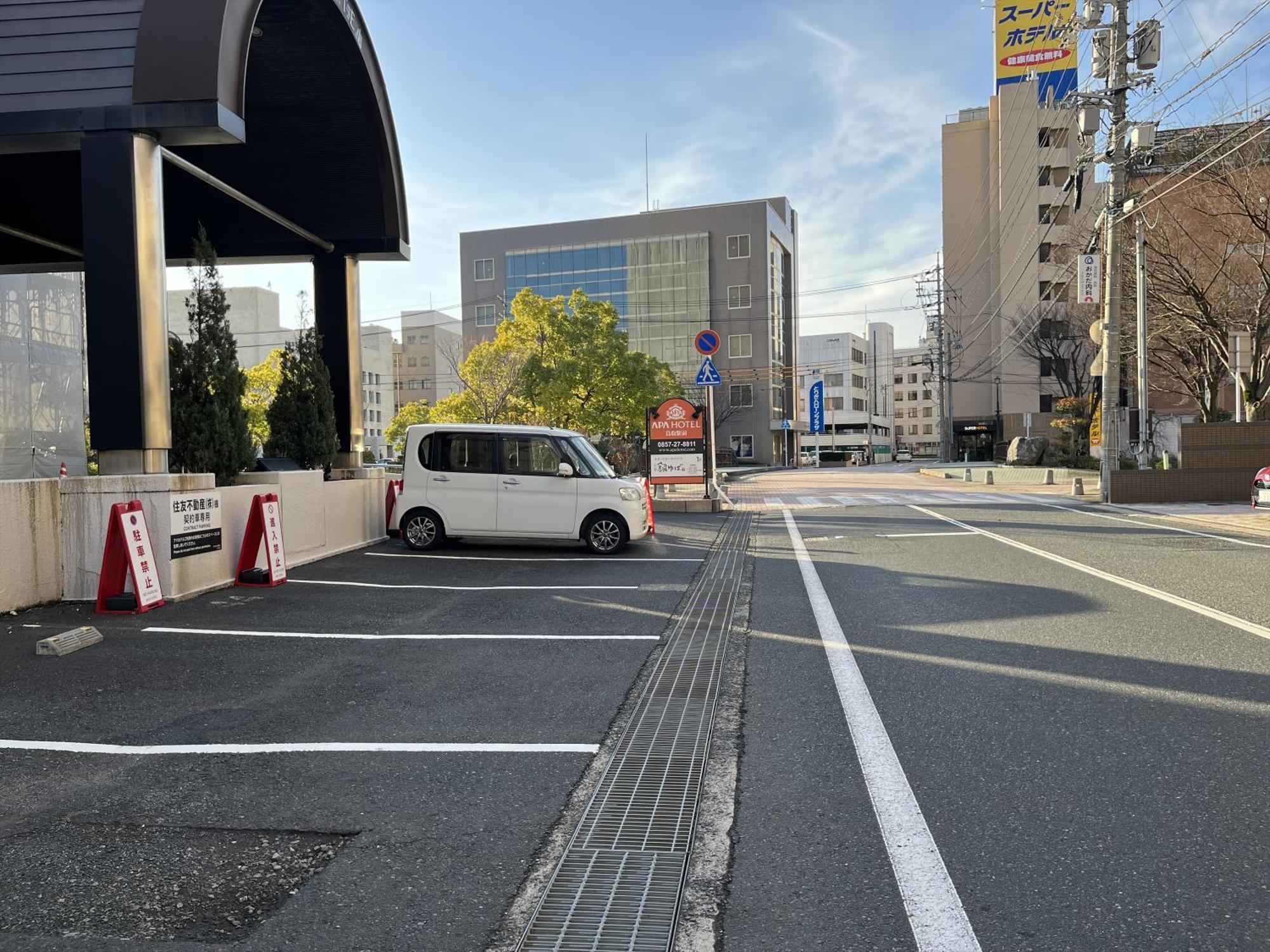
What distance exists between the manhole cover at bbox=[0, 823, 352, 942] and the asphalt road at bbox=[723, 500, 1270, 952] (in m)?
1.54

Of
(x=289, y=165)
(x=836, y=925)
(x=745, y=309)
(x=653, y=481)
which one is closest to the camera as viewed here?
(x=836, y=925)

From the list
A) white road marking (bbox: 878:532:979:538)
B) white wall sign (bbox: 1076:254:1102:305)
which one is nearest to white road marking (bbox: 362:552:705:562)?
white road marking (bbox: 878:532:979:538)

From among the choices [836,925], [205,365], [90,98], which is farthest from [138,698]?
[90,98]

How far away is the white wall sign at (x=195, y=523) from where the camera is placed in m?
9.05

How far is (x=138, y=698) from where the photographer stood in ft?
18.5

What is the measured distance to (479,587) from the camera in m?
10.1

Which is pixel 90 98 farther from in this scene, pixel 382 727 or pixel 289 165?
pixel 382 727

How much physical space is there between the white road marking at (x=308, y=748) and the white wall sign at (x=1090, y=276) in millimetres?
21490

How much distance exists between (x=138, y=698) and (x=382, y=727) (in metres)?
1.78

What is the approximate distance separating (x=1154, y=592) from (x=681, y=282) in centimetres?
7520

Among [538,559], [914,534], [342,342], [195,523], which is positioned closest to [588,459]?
[538,559]

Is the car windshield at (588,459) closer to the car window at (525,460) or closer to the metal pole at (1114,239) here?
the car window at (525,460)

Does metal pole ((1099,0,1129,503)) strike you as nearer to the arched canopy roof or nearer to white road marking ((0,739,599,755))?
the arched canopy roof

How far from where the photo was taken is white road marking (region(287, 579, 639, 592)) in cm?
990
